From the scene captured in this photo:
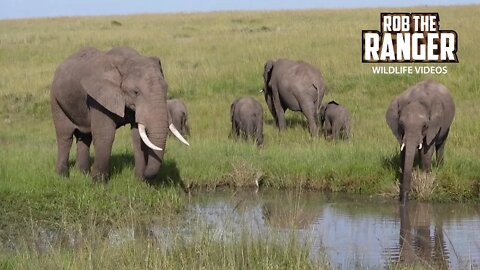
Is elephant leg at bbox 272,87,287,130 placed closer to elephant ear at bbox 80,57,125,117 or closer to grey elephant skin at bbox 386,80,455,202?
grey elephant skin at bbox 386,80,455,202

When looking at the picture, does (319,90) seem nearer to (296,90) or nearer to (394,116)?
(296,90)

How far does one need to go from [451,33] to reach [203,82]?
329 inches

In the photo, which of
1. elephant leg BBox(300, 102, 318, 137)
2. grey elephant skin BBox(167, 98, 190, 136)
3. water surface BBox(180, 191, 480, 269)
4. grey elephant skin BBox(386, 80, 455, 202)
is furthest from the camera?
elephant leg BBox(300, 102, 318, 137)

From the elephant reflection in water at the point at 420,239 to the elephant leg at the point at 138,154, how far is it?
3.35 meters

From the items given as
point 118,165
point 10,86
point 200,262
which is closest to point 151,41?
point 10,86

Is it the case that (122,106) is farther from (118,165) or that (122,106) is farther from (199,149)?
(199,149)

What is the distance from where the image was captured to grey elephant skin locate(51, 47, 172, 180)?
434 inches

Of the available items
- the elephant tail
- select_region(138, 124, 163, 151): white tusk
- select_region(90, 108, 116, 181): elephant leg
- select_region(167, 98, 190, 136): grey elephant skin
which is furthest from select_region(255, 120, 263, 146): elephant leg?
select_region(138, 124, 163, 151): white tusk

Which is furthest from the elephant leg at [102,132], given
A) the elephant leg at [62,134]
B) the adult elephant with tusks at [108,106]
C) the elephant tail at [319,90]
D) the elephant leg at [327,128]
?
the elephant tail at [319,90]

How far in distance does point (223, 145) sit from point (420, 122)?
4.18 m

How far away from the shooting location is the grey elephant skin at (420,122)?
12.2 meters

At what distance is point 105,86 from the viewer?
1141 cm

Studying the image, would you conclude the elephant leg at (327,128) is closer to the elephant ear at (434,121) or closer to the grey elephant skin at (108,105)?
the elephant ear at (434,121)

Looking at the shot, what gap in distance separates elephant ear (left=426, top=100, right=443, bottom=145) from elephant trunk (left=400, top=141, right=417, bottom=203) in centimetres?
46
